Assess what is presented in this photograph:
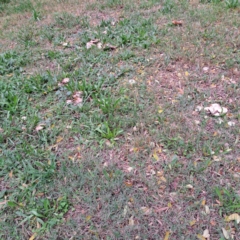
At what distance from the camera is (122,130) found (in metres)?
2.34

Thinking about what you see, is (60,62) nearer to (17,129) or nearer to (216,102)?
(17,129)

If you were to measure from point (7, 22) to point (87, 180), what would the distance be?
10.8ft

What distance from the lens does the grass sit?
1.84m

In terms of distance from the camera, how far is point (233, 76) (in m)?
2.83

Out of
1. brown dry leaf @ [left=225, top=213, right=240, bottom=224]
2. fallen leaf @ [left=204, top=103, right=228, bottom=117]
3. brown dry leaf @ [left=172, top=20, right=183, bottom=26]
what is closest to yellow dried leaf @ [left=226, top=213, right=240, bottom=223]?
brown dry leaf @ [left=225, top=213, right=240, bottom=224]

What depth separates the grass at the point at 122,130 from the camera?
1.84 m

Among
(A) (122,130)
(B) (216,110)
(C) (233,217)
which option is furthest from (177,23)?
(C) (233,217)

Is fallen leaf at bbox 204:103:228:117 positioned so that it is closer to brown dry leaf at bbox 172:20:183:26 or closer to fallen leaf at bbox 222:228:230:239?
fallen leaf at bbox 222:228:230:239

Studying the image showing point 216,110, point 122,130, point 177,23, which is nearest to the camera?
point 122,130

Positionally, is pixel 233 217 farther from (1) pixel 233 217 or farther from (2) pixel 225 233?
(2) pixel 225 233

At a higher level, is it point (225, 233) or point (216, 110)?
point (216, 110)

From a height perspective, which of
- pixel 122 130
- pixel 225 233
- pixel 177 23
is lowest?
pixel 225 233

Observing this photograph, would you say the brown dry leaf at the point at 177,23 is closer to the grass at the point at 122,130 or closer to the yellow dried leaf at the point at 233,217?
the grass at the point at 122,130

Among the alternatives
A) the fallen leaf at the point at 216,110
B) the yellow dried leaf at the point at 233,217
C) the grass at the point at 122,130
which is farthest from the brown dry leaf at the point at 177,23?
the yellow dried leaf at the point at 233,217
